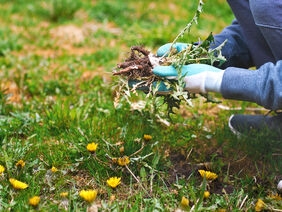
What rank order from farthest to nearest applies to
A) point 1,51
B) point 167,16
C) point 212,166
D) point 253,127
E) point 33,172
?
point 167,16
point 1,51
point 253,127
point 212,166
point 33,172

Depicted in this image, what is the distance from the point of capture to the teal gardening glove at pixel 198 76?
161cm

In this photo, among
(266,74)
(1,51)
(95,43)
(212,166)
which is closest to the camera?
(266,74)

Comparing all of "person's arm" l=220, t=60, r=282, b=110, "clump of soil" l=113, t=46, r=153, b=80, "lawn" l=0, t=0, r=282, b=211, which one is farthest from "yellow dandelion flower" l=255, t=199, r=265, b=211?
"clump of soil" l=113, t=46, r=153, b=80

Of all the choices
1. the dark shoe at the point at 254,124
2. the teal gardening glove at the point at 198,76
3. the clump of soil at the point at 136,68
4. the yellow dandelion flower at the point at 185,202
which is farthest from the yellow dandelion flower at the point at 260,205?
the clump of soil at the point at 136,68

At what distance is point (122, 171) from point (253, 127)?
990 mm

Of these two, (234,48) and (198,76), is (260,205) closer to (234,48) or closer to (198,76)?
(198,76)

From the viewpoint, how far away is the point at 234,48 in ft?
6.61

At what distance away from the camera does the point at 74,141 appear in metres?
1.84

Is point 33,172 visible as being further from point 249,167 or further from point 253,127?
point 253,127

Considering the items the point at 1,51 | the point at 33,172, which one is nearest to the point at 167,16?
the point at 1,51

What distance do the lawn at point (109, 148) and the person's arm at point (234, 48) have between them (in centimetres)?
16

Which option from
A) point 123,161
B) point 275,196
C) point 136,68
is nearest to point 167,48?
point 136,68

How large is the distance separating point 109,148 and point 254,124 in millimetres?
995

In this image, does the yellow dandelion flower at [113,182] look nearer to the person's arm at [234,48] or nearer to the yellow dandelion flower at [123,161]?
the yellow dandelion flower at [123,161]
